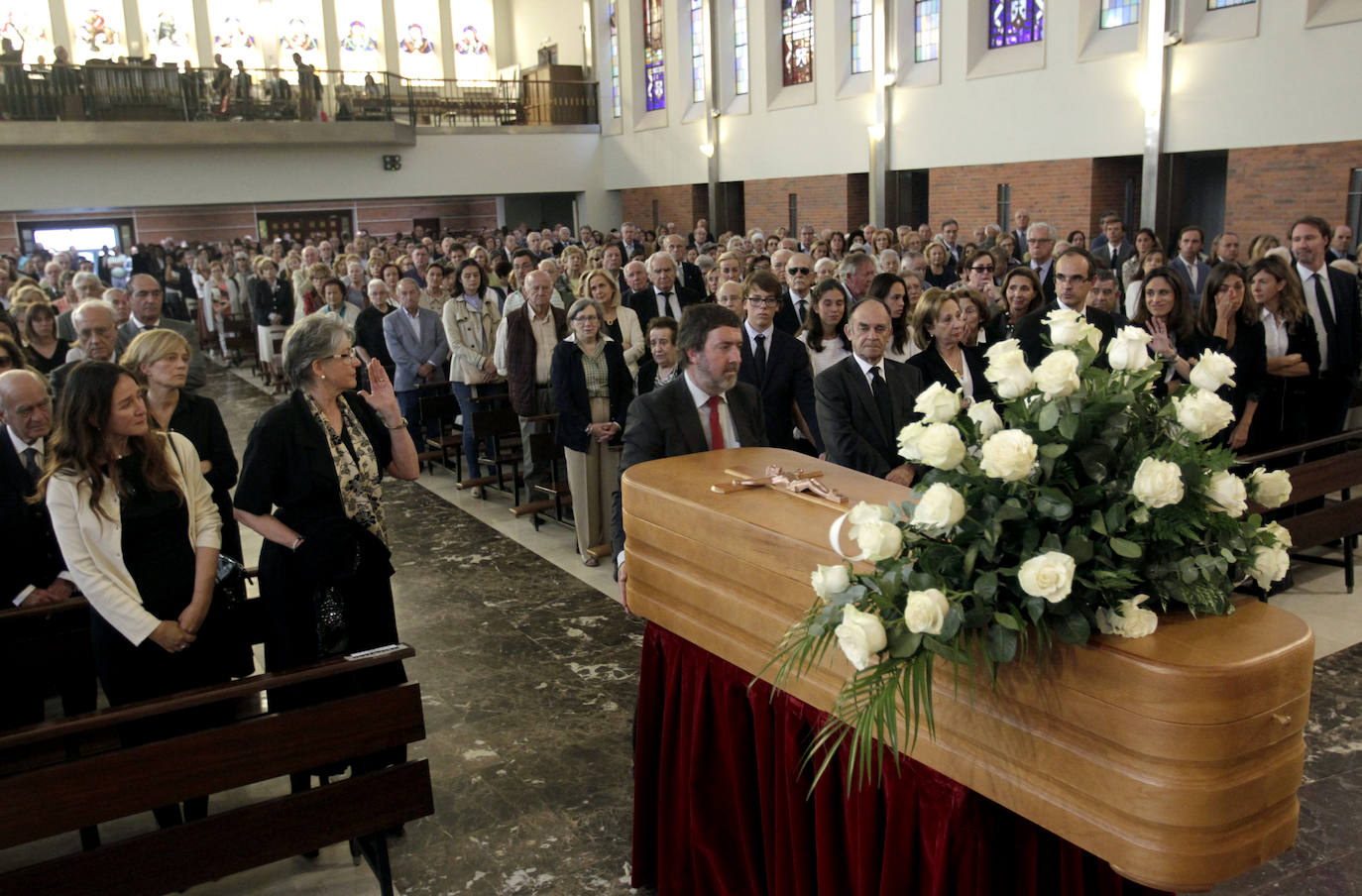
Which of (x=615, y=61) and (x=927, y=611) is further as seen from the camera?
(x=615, y=61)

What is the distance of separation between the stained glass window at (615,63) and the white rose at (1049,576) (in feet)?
81.3

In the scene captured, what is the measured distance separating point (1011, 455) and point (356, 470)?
2.47m

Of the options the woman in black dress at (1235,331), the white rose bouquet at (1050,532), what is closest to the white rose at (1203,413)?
the white rose bouquet at (1050,532)

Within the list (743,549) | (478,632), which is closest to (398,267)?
(478,632)

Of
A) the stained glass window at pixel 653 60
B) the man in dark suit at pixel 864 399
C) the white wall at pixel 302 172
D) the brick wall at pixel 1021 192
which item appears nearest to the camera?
the man in dark suit at pixel 864 399

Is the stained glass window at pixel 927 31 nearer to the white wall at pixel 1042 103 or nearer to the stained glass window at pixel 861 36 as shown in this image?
the white wall at pixel 1042 103

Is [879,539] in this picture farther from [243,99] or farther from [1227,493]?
[243,99]

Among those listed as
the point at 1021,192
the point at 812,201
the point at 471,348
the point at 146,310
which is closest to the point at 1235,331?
the point at 471,348

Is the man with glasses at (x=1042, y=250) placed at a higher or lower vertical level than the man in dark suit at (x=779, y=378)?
higher

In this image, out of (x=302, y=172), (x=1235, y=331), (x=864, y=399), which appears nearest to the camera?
(x=864, y=399)

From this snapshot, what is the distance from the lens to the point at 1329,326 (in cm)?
637

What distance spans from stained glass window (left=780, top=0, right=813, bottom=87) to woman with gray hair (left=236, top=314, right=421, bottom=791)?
1718 cm

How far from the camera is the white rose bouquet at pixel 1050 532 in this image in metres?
1.79

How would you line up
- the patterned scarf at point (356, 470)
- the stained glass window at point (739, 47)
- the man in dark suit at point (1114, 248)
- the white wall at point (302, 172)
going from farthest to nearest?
the white wall at point (302, 172) → the stained glass window at point (739, 47) → the man in dark suit at point (1114, 248) → the patterned scarf at point (356, 470)
